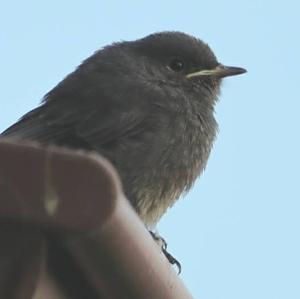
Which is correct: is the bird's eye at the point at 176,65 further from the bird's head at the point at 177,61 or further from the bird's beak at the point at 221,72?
the bird's beak at the point at 221,72

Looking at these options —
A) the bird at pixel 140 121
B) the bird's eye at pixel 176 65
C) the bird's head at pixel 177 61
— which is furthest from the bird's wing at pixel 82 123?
the bird's eye at pixel 176 65

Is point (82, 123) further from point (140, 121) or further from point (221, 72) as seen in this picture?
point (221, 72)

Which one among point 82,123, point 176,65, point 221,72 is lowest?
point 221,72

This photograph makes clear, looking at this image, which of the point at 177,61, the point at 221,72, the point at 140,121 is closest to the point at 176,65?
the point at 177,61

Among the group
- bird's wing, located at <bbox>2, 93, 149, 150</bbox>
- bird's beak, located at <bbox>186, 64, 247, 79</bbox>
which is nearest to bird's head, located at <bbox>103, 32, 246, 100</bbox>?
bird's beak, located at <bbox>186, 64, 247, 79</bbox>

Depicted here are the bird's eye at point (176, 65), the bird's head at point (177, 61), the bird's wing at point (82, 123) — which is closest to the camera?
the bird's wing at point (82, 123)

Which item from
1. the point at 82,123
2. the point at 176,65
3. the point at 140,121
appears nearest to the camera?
the point at 82,123

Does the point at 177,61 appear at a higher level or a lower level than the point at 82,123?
lower
